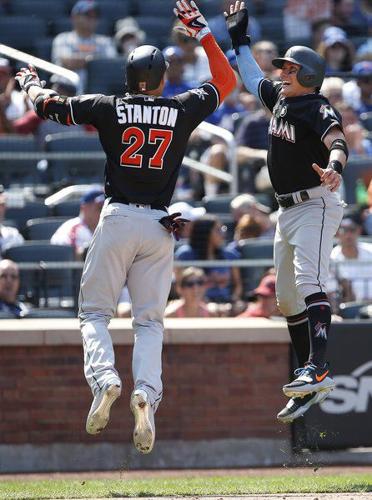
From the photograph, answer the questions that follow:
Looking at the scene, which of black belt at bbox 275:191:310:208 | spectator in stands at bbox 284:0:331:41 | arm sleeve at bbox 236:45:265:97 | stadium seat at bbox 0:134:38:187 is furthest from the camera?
spectator in stands at bbox 284:0:331:41

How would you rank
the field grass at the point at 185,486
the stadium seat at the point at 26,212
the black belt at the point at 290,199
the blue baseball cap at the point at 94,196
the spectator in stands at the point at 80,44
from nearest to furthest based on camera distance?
the black belt at the point at 290,199
the field grass at the point at 185,486
the blue baseball cap at the point at 94,196
the stadium seat at the point at 26,212
the spectator in stands at the point at 80,44

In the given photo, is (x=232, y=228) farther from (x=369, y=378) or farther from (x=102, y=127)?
(x=102, y=127)

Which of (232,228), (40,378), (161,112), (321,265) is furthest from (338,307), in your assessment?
(161,112)

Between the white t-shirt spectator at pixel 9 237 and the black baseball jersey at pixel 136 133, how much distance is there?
405 centimetres

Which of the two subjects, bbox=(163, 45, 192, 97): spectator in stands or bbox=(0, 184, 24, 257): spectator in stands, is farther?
bbox=(163, 45, 192, 97): spectator in stands

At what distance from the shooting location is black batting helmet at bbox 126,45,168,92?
7.12m

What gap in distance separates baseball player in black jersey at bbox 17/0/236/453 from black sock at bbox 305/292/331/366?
904 millimetres

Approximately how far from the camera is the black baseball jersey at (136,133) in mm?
7105

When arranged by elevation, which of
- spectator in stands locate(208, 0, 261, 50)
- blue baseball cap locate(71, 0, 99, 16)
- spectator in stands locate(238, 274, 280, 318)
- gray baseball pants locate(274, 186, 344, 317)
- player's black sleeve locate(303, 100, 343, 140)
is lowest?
spectator in stands locate(238, 274, 280, 318)

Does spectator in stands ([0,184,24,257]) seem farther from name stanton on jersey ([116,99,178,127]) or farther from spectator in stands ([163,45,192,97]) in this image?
name stanton on jersey ([116,99,178,127])

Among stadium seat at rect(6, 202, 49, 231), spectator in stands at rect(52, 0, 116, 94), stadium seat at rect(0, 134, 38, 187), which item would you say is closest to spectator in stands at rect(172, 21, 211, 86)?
spectator in stands at rect(52, 0, 116, 94)

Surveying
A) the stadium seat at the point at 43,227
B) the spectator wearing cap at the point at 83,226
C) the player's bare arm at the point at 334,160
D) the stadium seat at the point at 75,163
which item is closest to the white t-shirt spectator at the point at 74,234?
the spectator wearing cap at the point at 83,226

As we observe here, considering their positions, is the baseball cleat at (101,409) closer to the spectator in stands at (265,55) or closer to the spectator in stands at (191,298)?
the spectator in stands at (191,298)

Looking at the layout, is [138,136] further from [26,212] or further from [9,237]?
[26,212]
